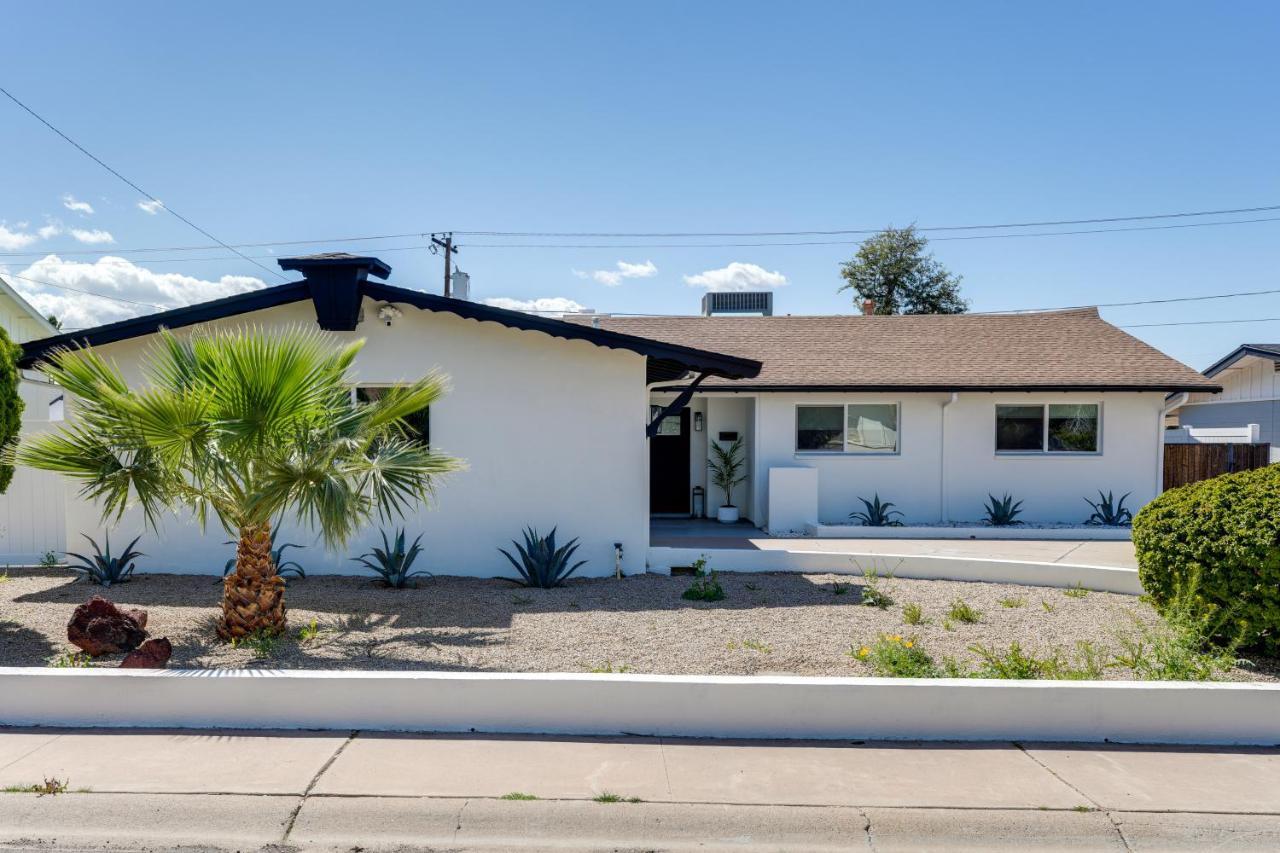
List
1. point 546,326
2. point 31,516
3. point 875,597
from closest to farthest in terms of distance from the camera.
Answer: point 875,597 < point 546,326 < point 31,516

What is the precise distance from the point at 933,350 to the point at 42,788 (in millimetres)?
14700

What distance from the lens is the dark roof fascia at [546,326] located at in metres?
9.07

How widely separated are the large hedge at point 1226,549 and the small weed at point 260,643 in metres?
7.05

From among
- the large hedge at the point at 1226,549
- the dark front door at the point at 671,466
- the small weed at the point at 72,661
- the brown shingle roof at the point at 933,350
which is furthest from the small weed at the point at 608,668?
the dark front door at the point at 671,466

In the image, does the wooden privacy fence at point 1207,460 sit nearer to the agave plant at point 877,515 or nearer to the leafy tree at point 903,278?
the agave plant at point 877,515

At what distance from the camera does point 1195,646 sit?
6062mm

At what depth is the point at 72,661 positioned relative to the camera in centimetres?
596

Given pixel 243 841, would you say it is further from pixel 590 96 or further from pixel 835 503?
pixel 590 96

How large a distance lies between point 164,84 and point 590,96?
7301 mm

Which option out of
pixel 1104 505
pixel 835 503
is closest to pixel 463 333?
pixel 835 503

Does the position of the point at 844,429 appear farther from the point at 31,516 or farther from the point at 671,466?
the point at 31,516

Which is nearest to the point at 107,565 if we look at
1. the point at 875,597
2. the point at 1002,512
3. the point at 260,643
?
the point at 260,643

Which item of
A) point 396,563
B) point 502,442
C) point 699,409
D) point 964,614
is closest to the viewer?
point 964,614

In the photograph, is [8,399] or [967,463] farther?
[967,463]
